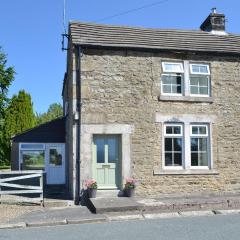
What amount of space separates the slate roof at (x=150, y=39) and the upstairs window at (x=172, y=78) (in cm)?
70

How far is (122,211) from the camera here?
13.3 m

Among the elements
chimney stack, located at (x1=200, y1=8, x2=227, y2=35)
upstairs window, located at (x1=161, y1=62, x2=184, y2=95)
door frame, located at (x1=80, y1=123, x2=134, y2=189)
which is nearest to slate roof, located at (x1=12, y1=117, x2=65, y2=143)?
door frame, located at (x1=80, y1=123, x2=134, y2=189)

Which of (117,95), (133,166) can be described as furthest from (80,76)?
(133,166)

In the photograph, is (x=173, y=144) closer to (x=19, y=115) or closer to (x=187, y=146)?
(x=187, y=146)

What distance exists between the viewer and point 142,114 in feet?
53.7

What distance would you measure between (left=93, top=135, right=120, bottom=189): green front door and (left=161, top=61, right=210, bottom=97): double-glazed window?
2.90 meters

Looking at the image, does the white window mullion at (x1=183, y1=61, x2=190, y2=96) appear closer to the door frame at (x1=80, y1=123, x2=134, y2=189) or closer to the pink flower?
the door frame at (x1=80, y1=123, x2=134, y2=189)

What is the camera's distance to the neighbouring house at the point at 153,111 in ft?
52.6

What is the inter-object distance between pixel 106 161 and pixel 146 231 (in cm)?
625

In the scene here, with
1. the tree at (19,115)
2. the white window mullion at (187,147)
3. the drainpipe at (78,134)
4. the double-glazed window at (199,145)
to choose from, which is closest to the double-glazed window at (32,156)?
the drainpipe at (78,134)

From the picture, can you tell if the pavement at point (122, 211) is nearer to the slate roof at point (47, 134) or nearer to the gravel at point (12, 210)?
the gravel at point (12, 210)

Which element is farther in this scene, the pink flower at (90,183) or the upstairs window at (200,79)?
the upstairs window at (200,79)

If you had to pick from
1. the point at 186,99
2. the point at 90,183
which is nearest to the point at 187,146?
the point at 186,99

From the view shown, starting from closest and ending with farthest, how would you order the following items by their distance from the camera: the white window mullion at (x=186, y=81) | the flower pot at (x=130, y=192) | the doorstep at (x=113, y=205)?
the doorstep at (x=113, y=205) < the flower pot at (x=130, y=192) < the white window mullion at (x=186, y=81)
